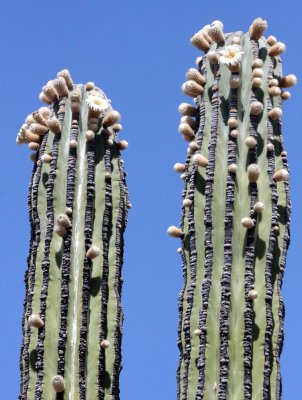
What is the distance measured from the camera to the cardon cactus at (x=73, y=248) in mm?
5719

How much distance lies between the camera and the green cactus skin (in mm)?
5180

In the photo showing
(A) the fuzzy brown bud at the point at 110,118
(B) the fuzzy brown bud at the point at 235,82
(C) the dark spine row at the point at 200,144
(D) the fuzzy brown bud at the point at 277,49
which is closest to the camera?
(C) the dark spine row at the point at 200,144

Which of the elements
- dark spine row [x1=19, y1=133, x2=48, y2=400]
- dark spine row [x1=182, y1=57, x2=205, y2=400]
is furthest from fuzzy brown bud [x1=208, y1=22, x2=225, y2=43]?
dark spine row [x1=19, y1=133, x2=48, y2=400]

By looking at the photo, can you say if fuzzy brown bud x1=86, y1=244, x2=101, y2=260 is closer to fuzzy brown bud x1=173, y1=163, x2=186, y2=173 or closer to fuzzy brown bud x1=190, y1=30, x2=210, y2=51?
fuzzy brown bud x1=173, y1=163, x2=186, y2=173

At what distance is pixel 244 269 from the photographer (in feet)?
17.6

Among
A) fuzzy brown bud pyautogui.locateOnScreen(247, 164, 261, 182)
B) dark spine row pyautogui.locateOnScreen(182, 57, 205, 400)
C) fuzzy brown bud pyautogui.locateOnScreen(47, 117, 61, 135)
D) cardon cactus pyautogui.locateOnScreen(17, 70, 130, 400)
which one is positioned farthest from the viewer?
fuzzy brown bud pyautogui.locateOnScreen(47, 117, 61, 135)

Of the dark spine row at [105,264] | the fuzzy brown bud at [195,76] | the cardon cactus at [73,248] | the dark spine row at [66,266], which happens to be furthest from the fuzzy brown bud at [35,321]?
the fuzzy brown bud at [195,76]

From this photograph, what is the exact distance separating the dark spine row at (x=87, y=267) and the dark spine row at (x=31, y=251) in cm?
27

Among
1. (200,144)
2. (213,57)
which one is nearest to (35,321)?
(200,144)

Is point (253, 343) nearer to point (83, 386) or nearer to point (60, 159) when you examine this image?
point (83, 386)

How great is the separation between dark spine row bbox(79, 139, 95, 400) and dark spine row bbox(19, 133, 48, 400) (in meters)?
0.27

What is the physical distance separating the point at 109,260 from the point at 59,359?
0.65 metres

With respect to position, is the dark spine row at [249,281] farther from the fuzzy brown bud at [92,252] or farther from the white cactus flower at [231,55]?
the fuzzy brown bud at [92,252]

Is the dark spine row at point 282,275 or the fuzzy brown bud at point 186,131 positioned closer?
the dark spine row at point 282,275
